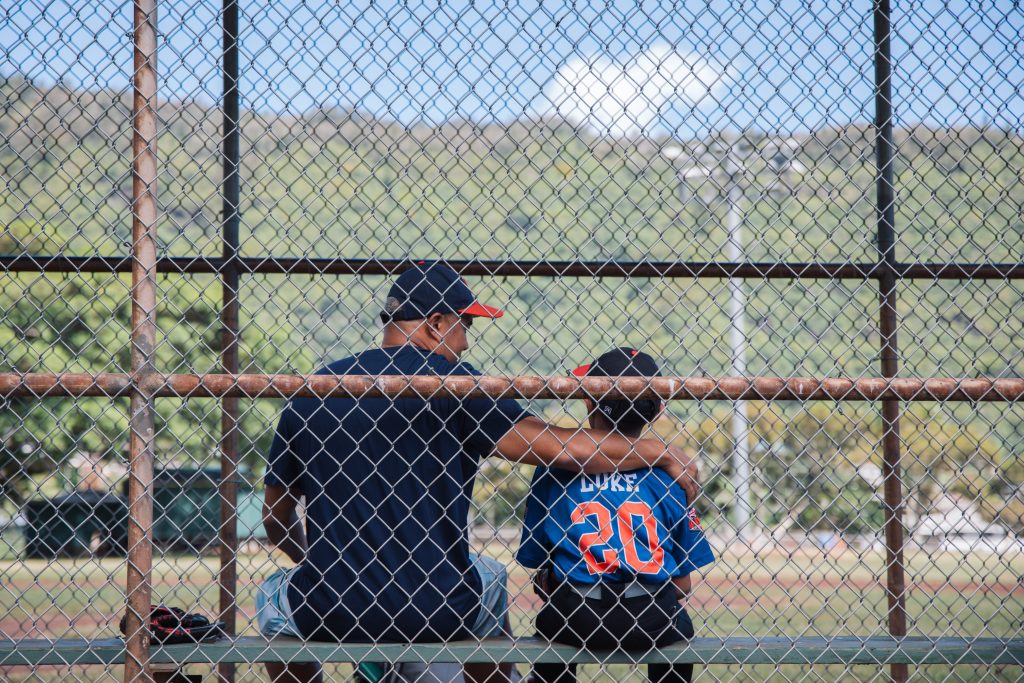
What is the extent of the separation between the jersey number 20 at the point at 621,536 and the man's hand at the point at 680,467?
0.14m

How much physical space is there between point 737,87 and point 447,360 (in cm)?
213

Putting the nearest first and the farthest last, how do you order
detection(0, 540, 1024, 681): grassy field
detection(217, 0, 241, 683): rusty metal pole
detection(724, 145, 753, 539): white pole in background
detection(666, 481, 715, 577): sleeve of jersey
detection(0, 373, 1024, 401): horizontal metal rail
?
detection(0, 373, 1024, 401): horizontal metal rail, detection(666, 481, 715, 577): sleeve of jersey, detection(724, 145, 753, 539): white pole in background, detection(217, 0, 241, 683): rusty metal pole, detection(0, 540, 1024, 681): grassy field

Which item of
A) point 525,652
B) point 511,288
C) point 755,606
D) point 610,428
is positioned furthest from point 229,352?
point 511,288

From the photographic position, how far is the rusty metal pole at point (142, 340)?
2.72 metres

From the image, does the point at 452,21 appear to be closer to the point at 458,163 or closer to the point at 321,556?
the point at 458,163

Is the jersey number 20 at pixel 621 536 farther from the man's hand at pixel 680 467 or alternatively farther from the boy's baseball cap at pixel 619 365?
the boy's baseball cap at pixel 619 365

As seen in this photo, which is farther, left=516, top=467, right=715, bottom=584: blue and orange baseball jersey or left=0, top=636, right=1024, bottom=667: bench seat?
left=516, top=467, right=715, bottom=584: blue and orange baseball jersey

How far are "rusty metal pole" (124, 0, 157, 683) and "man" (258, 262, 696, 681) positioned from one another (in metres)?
0.47

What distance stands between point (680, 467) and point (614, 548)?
1.10 feet

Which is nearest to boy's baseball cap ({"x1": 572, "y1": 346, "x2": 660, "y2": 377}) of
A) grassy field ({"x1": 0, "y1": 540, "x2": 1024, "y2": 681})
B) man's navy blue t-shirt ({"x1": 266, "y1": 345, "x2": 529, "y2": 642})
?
man's navy blue t-shirt ({"x1": 266, "y1": 345, "x2": 529, "y2": 642})

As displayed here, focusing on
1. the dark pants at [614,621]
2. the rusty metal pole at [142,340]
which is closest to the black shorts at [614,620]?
the dark pants at [614,621]

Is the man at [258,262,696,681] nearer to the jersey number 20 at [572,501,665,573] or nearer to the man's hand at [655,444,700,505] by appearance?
the man's hand at [655,444,700,505]

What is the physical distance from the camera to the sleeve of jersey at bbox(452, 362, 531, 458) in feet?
9.78

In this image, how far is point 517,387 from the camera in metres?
2.79
